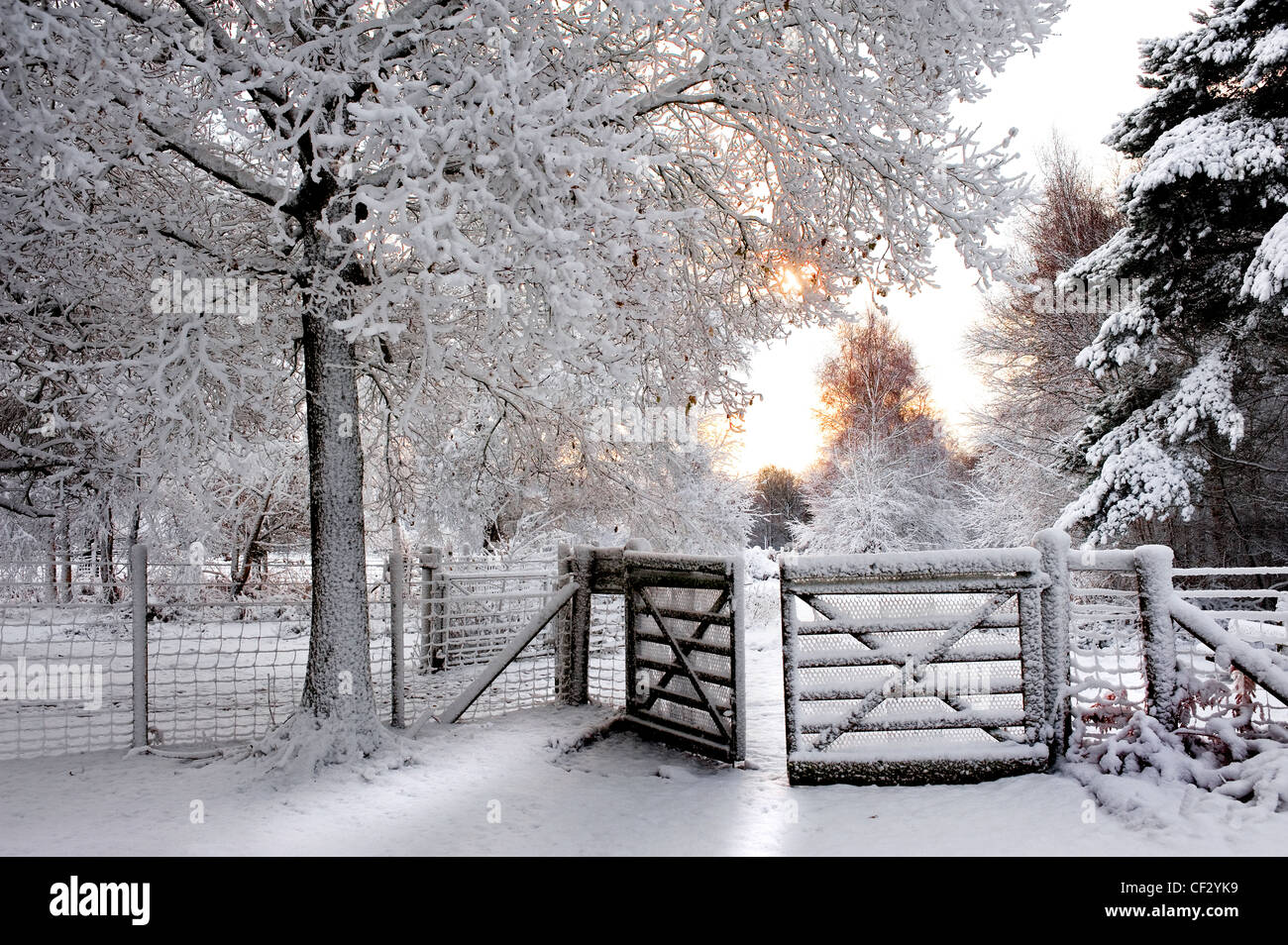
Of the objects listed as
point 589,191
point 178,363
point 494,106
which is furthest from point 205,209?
point 589,191

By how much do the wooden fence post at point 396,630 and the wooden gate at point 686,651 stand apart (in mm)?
1965

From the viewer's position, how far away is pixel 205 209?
6848mm

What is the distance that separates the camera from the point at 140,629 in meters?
6.52

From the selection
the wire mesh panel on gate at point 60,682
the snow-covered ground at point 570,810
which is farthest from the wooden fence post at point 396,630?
the wire mesh panel on gate at point 60,682

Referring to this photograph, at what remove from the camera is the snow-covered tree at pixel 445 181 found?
4711 mm

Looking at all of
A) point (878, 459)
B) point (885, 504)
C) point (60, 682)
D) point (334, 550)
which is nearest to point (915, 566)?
point (334, 550)

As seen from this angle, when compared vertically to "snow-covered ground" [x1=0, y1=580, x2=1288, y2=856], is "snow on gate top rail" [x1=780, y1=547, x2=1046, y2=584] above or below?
above

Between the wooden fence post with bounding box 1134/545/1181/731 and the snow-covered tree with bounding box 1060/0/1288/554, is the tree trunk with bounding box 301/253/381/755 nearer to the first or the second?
the wooden fence post with bounding box 1134/545/1181/731

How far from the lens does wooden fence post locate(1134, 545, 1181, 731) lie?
17.8 ft

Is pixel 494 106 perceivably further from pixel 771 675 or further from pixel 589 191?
pixel 771 675

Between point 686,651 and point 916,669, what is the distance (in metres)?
1.78

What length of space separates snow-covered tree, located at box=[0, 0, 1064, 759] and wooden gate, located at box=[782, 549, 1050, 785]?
7.30ft

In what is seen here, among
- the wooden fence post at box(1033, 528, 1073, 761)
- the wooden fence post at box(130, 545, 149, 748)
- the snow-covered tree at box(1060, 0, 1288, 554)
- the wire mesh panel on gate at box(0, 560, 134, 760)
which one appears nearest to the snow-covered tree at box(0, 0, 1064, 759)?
the wooden fence post at box(130, 545, 149, 748)

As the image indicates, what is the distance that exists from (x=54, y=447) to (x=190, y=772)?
4587mm
